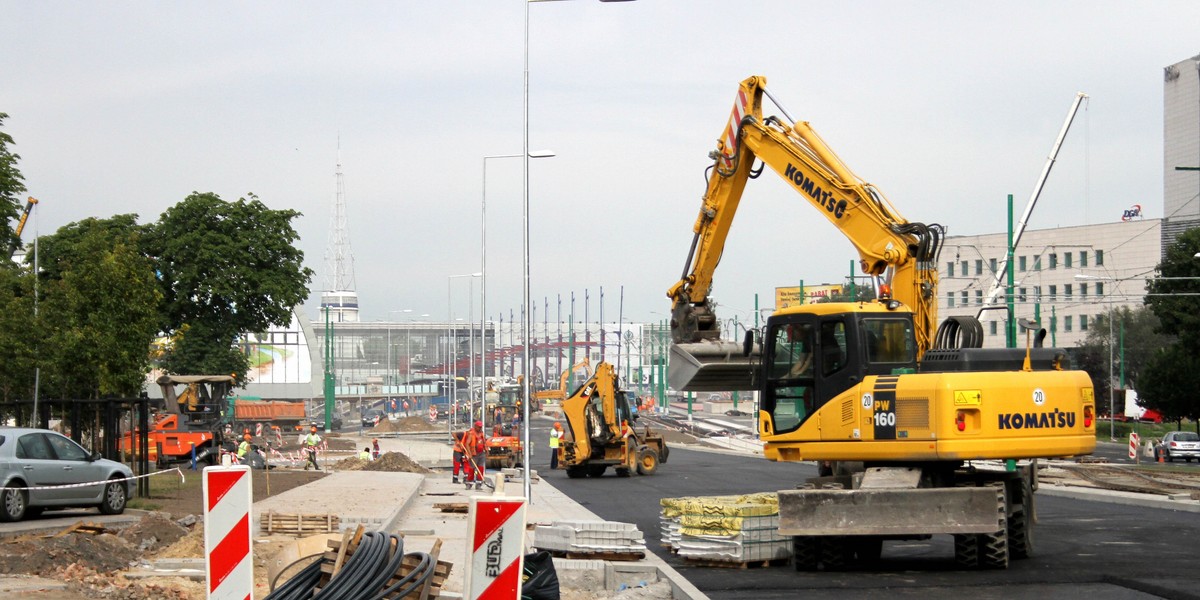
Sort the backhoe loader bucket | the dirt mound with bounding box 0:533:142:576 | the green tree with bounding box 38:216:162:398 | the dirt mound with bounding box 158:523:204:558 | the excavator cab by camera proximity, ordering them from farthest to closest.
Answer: the green tree with bounding box 38:216:162:398 → the backhoe loader bucket → the excavator cab → the dirt mound with bounding box 158:523:204:558 → the dirt mound with bounding box 0:533:142:576

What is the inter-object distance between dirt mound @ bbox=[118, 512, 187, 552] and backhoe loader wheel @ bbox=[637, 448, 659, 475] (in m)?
23.4

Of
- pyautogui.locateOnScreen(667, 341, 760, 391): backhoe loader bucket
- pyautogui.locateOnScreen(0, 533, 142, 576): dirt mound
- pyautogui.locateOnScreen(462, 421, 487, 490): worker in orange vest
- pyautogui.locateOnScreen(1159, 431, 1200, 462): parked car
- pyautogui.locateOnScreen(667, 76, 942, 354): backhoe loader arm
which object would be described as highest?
pyautogui.locateOnScreen(667, 76, 942, 354): backhoe loader arm

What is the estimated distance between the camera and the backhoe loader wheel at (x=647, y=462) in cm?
4088

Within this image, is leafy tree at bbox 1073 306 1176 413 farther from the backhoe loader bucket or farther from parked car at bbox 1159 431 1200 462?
the backhoe loader bucket

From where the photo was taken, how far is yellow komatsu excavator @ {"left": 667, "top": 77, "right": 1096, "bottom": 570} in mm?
14836

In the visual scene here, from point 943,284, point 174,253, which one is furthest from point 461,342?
point 174,253

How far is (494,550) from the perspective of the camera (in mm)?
7035

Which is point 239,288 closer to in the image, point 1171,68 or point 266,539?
point 266,539

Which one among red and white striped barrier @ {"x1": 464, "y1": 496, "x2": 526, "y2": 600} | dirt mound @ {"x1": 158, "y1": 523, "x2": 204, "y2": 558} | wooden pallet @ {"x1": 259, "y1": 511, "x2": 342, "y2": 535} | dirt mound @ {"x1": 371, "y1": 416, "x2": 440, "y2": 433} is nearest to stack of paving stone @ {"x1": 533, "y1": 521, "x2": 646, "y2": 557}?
dirt mound @ {"x1": 158, "y1": 523, "x2": 204, "y2": 558}

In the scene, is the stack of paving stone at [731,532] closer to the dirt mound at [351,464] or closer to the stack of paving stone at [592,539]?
the stack of paving stone at [592,539]

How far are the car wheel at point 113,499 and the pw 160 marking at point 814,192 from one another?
1136cm

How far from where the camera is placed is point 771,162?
20172 millimetres

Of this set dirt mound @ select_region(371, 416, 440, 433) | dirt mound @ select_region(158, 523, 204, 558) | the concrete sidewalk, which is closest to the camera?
the concrete sidewalk

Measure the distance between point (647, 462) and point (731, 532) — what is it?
25.2 meters
